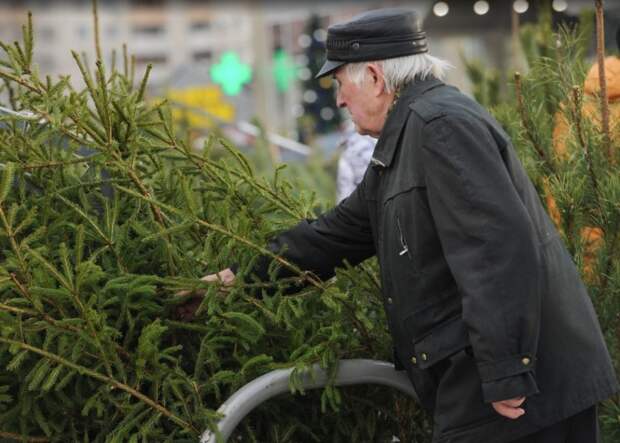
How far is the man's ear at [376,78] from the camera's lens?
243 cm

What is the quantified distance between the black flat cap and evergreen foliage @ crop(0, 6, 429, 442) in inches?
17.1

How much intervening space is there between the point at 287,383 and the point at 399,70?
779mm

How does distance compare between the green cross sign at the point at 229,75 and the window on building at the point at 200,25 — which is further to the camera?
the window on building at the point at 200,25

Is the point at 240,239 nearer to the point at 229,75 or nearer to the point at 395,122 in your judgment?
the point at 395,122

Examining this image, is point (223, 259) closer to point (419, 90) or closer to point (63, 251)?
point (63, 251)

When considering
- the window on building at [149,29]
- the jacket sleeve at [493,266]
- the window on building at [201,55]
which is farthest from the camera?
the window on building at [149,29]

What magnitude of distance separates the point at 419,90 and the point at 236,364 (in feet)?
2.64

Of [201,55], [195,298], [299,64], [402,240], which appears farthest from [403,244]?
[201,55]

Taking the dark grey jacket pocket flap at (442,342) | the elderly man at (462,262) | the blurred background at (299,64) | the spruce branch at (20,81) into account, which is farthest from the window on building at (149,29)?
the dark grey jacket pocket flap at (442,342)

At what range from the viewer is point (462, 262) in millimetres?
2113

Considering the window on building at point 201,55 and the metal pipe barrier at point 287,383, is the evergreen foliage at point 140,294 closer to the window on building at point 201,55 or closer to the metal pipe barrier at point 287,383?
the metal pipe barrier at point 287,383

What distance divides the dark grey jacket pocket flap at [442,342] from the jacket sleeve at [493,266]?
76 millimetres

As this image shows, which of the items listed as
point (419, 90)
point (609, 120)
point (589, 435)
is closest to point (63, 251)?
point (419, 90)

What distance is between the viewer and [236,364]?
2.54 metres
